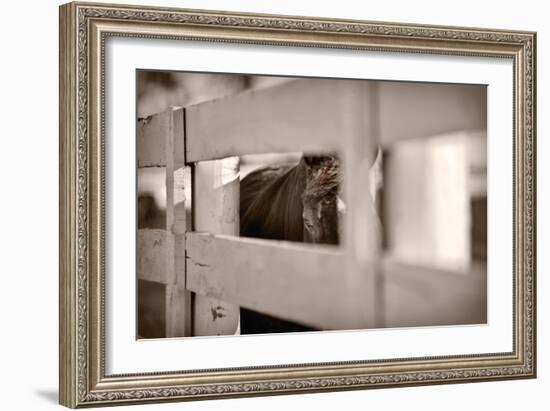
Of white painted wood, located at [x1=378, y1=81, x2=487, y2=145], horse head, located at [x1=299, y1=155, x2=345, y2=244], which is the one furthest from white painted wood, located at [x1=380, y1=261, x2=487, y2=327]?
white painted wood, located at [x1=378, y1=81, x2=487, y2=145]

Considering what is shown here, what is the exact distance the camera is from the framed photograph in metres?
1.86

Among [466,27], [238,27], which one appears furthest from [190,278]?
[466,27]

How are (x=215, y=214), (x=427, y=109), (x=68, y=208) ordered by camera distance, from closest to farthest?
(x=68, y=208), (x=215, y=214), (x=427, y=109)

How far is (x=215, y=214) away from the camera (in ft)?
6.39

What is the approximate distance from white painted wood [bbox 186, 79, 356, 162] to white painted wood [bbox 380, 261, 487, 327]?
0.88ft

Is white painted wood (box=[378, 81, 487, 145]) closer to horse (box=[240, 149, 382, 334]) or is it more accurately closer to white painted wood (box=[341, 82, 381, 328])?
white painted wood (box=[341, 82, 381, 328])

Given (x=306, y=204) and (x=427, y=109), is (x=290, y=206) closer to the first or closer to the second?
(x=306, y=204)

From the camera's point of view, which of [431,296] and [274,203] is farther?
[431,296]

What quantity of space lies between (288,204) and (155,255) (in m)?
0.25

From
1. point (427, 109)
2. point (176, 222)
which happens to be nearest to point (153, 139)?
point (176, 222)

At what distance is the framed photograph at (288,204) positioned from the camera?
1858mm

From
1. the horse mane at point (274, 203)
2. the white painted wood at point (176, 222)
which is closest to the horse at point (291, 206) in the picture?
the horse mane at point (274, 203)

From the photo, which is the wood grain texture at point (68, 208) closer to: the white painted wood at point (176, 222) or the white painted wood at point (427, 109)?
the white painted wood at point (176, 222)

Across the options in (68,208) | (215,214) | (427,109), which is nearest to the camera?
(68,208)
